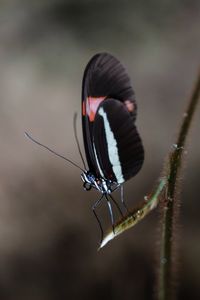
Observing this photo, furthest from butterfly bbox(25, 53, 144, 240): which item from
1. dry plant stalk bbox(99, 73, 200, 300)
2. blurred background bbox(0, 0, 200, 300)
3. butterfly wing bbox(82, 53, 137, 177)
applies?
dry plant stalk bbox(99, 73, 200, 300)

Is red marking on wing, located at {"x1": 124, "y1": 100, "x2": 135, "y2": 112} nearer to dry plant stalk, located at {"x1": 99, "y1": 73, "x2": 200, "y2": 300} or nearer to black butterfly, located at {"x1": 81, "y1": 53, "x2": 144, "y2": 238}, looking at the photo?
black butterfly, located at {"x1": 81, "y1": 53, "x2": 144, "y2": 238}

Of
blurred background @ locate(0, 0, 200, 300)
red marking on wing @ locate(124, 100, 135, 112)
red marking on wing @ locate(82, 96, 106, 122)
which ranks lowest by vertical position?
blurred background @ locate(0, 0, 200, 300)

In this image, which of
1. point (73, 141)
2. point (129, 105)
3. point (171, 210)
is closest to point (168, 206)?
point (171, 210)

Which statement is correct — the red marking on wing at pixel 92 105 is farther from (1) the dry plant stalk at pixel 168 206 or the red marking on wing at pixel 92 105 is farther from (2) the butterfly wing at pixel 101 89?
(1) the dry plant stalk at pixel 168 206

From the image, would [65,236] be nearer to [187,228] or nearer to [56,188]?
[56,188]

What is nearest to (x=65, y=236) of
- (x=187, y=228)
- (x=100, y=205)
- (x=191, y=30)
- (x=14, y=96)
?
(x=100, y=205)

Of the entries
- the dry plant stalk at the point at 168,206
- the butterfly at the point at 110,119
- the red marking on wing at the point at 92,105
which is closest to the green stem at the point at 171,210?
the dry plant stalk at the point at 168,206

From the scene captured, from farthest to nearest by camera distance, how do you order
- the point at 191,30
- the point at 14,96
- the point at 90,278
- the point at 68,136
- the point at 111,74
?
the point at 191,30 < the point at 14,96 < the point at 68,136 < the point at 90,278 < the point at 111,74
